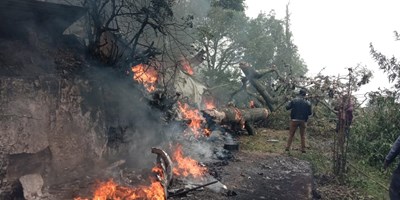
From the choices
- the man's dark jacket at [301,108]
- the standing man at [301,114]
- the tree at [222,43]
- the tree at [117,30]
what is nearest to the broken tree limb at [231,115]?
the standing man at [301,114]

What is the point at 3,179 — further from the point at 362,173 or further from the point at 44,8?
the point at 362,173

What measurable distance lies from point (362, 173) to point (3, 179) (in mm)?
7994

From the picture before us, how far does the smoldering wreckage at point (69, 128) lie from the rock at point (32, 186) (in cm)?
2

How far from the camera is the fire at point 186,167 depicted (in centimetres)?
666

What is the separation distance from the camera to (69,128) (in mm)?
5727

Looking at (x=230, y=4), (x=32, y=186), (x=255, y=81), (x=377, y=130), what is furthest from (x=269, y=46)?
(x=32, y=186)

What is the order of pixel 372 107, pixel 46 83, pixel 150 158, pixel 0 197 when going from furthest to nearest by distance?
1. pixel 372 107
2. pixel 150 158
3. pixel 46 83
4. pixel 0 197

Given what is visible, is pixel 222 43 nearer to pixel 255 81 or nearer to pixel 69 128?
pixel 255 81

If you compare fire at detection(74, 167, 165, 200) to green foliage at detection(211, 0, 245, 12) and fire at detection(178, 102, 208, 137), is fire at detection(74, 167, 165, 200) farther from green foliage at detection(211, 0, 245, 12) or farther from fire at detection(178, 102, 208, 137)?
green foliage at detection(211, 0, 245, 12)

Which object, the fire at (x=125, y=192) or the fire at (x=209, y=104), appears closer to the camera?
the fire at (x=125, y=192)

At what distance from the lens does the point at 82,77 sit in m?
6.30

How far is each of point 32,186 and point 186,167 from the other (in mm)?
3196

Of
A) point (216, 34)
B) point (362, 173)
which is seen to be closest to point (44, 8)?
point (362, 173)

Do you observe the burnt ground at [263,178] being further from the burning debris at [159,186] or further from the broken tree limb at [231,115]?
the broken tree limb at [231,115]
